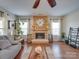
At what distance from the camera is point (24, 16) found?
12156 millimetres

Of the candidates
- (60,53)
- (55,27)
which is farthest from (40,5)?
(55,27)

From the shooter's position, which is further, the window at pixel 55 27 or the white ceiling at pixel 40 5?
the window at pixel 55 27

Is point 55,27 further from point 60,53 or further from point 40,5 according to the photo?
point 60,53

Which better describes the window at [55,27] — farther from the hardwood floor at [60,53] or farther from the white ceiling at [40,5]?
the hardwood floor at [60,53]

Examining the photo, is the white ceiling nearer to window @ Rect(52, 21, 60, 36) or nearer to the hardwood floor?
the hardwood floor

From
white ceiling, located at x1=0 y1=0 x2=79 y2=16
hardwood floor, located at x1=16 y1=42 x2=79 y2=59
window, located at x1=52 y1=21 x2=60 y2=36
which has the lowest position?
hardwood floor, located at x1=16 y1=42 x2=79 y2=59

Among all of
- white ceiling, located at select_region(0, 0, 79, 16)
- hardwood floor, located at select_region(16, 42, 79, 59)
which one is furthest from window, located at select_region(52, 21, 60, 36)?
hardwood floor, located at select_region(16, 42, 79, 59)

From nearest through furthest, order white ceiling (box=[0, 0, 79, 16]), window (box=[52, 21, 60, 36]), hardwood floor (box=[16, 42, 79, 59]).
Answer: hardwood floor (box=[16, 42, 79, 59]), white ceiling (box=[0, 0, 79, 16]), window (box=[52, 21, 60, 36])

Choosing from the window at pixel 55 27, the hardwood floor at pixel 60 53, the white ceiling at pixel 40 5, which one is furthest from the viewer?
the window at pixel 55 27

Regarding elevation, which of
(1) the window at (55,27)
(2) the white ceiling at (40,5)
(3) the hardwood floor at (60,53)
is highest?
(2) the white ceiling at (40,5)

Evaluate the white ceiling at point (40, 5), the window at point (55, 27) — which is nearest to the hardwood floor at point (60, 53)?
the white ceiling at point (40, 5)

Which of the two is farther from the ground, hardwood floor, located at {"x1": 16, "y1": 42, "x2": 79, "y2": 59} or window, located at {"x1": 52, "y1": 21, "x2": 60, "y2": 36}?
window, located at {"x1": 52, "y1": 21, "x2": 60, "y2": 36}

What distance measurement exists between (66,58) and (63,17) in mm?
7314

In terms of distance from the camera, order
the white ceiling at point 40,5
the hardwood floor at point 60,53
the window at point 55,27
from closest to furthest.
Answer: the hardwood floor at point 60,53 → the white ceiling at point 40,5 → the window at point 55,27
